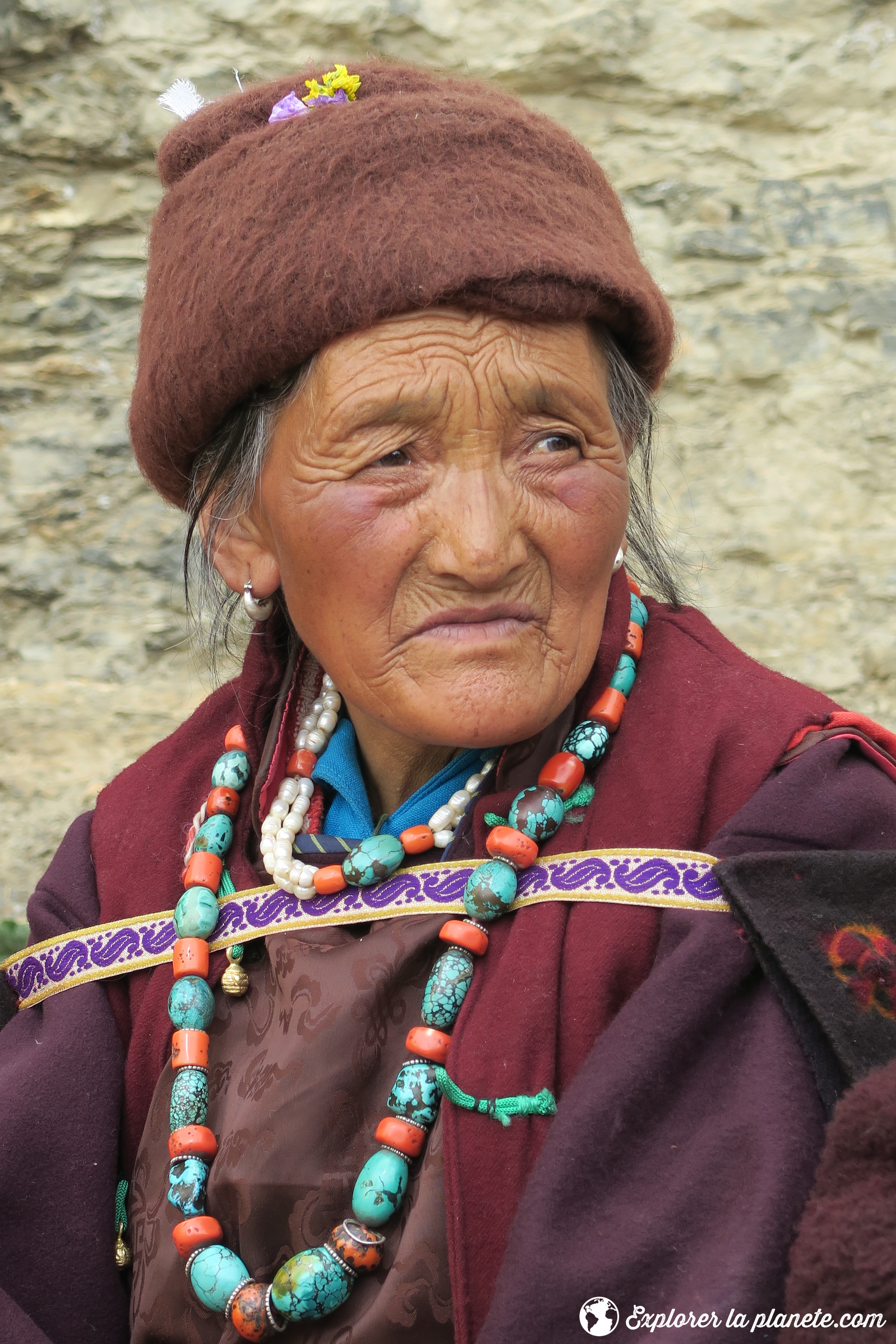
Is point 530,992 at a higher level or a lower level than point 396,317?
lower

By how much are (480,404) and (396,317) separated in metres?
0.17

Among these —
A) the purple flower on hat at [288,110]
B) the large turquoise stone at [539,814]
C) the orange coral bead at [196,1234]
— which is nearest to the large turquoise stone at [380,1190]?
the orange coral bead at [196,1234]

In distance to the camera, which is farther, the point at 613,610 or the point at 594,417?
the point at 613,610

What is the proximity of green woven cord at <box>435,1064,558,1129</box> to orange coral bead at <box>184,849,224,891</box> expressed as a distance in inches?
26.8

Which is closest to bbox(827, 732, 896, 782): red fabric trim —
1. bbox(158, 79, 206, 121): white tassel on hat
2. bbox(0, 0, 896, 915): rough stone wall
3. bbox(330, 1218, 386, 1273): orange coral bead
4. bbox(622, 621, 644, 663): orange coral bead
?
bbox(622, 621, 644, 663): orange coral bead

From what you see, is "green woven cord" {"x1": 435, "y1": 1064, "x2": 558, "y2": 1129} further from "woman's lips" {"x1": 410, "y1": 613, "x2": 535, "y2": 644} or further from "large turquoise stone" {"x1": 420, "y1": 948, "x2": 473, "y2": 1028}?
"woman's lips" {"x1": 410, "y1": 613, "x2": 535, "y2": 644}

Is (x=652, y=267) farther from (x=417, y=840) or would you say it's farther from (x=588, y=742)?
(x=417, y=840)

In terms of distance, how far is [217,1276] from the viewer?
1684 millimetres

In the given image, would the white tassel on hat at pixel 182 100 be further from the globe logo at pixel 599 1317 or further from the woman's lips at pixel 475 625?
the globe logo at pixel 599 1317

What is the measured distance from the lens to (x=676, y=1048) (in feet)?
4.62

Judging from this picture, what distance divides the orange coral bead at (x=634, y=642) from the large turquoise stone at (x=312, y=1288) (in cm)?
100

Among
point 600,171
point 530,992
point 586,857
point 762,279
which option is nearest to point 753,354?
point 762,279

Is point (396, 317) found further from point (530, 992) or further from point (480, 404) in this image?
point (530, 992)

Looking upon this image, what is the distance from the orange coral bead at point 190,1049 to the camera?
1.88 metres
